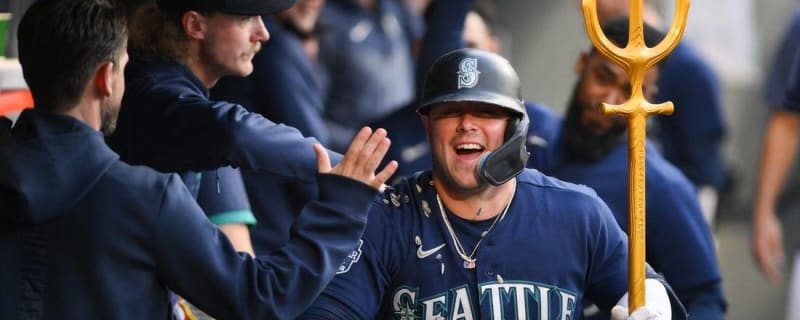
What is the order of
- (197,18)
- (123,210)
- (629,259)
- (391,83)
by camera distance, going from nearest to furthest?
1. (123,210)
2. (629,259)
3. (197,18)
4. (391,83)

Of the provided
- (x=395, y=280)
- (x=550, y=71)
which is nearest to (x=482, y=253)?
(x=395, y=280)

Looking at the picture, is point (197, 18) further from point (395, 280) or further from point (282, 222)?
point (282, 222)

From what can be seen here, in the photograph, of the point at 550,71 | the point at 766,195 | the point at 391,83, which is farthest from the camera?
the point at 550,71

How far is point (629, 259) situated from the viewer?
15.5 feet

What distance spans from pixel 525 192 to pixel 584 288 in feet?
1.04

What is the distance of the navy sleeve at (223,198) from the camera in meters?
5.39

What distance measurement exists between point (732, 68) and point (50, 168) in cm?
965

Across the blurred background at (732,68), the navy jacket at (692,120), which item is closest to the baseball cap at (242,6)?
the navy jacket at (692,120)

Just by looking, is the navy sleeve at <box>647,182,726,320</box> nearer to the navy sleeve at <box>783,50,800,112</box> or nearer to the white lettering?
the white lettering

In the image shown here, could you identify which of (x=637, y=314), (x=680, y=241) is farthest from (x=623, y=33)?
(x=637, y=314)

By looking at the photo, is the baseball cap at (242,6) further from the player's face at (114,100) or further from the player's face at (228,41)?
the player's face at (114,100)

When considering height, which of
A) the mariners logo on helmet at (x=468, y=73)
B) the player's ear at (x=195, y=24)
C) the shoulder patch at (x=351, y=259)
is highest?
the mariners logo on helmet at (x=468, y=73)

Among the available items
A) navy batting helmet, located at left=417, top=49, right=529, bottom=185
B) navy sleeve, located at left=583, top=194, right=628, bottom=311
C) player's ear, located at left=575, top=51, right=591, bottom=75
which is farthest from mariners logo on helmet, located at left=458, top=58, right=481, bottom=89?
player's ear, located at left=575, top=51, right=591, bottom=75

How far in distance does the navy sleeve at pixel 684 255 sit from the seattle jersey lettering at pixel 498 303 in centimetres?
120
